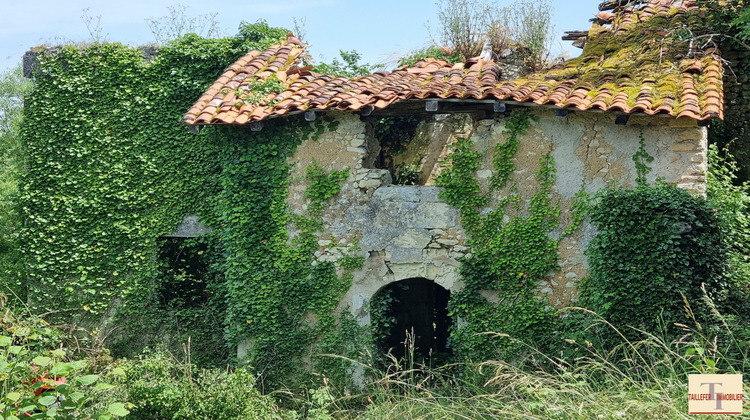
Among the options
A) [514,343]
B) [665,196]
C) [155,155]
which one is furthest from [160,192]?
[665,196]

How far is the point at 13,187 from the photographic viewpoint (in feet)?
58.1

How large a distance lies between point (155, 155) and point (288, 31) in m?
3.18

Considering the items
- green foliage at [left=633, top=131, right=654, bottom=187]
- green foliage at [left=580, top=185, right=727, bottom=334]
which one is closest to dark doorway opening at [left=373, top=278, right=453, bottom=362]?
green foliage at [left=580, top=185, right=727, bottom=334]

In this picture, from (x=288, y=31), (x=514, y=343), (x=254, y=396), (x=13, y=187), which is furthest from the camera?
(x=13, y=187)

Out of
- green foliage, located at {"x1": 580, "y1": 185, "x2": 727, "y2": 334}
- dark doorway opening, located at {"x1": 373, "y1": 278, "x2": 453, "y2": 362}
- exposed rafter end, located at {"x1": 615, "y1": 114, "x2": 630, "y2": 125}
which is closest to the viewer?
green foliage, located at {"x1": 580, "y1": 185, "x2": 727, "y2": 334}

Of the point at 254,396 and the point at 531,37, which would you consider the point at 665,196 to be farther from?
the point at 531,37

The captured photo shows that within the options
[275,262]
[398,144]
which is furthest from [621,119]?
[275,262]

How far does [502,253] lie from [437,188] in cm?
122

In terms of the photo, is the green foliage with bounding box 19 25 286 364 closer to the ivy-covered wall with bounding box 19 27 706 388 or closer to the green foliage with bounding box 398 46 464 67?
the ivy-covered wall with bounding box 19 27 706 388

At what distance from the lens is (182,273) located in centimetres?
1218

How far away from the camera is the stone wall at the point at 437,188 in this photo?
8578 mm

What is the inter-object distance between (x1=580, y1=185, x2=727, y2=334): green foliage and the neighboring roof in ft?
3.46

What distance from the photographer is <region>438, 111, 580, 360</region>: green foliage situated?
899 centimetres

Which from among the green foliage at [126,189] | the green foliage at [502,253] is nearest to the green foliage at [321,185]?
the green foliage at [502,253]
